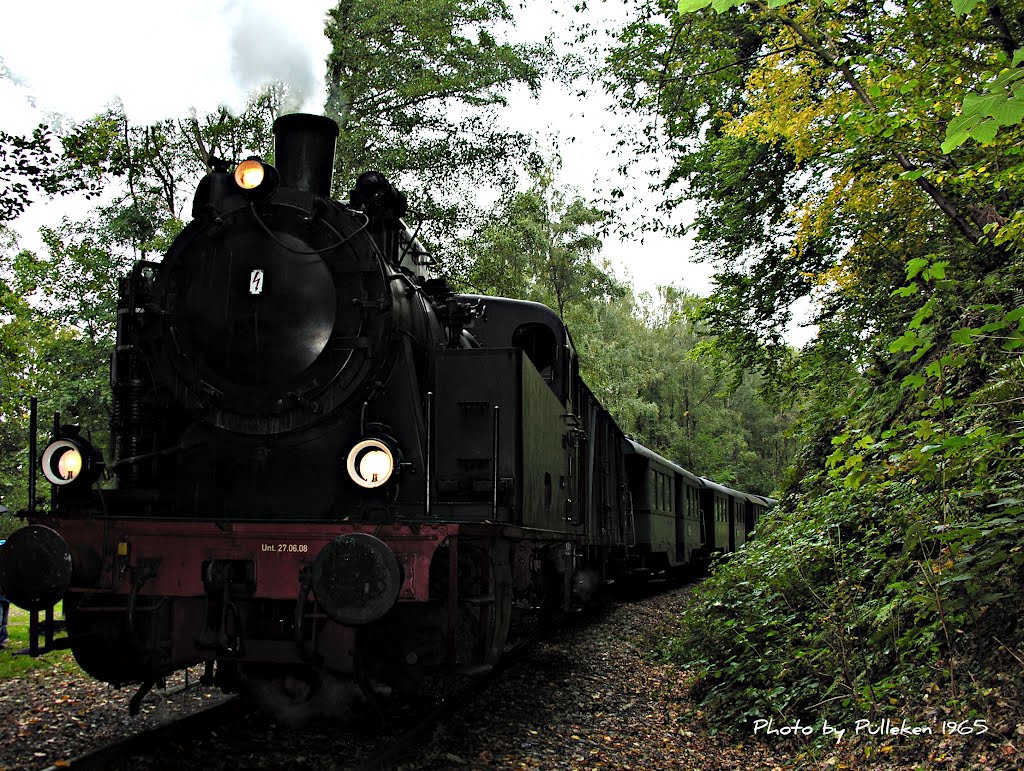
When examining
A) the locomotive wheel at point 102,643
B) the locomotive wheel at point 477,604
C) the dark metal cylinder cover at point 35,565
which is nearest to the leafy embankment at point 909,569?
the locomotive wheel at point 477,604

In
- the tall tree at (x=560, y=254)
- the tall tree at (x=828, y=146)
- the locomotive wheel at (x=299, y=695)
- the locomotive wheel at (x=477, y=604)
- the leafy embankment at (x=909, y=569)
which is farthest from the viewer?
the tall tree at (x=560, y=254)

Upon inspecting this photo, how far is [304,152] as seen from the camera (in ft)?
16.9

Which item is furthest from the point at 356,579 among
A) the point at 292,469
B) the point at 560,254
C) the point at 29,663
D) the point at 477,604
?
the point at 560,254

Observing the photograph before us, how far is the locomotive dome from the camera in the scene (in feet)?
15.2

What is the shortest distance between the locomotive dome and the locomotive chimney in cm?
29

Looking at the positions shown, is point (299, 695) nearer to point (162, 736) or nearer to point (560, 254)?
point (162, 736)

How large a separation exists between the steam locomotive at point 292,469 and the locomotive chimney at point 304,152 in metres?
0.01

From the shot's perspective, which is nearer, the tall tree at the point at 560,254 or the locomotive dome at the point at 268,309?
the locomotive dome at the point at 268,309

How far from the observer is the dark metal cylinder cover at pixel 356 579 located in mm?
3736

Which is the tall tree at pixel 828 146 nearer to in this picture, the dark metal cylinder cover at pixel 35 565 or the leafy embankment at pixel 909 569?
the leafy embankment at pixel 909 569

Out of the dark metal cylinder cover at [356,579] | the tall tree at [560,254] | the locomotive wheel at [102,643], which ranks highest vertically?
the tall tree at [560,254]

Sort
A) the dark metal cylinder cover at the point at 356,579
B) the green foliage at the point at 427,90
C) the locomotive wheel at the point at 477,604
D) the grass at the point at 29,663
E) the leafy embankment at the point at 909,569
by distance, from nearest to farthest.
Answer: the dark metal cylinder cover at the point at 356,579, the leafy embankment at the point at 909,569, the locomotive wheel at the point at 477,604, the grass at the point at 29,663, the green foliage at the point at 427,90

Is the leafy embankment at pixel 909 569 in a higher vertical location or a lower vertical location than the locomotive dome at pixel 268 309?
lower

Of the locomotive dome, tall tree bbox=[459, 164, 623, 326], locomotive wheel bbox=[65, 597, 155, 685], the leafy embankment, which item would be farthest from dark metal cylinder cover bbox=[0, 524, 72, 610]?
tall tree bbox=[459, 164, 623, 326]
